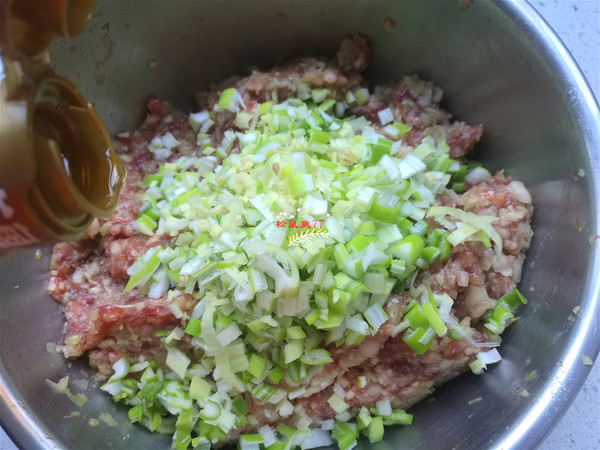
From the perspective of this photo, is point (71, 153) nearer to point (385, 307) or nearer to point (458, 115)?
point (385, 307)

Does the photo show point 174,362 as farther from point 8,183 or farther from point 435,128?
point 435,128

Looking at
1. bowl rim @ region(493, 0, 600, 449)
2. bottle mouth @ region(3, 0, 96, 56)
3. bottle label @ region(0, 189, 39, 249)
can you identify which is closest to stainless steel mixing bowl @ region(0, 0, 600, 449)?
bowl rim @ region(493, 0, 600, 449)

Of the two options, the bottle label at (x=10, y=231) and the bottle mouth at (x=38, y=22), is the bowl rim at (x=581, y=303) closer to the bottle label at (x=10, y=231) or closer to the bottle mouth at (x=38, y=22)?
the bottle label at (x=10, y=231)

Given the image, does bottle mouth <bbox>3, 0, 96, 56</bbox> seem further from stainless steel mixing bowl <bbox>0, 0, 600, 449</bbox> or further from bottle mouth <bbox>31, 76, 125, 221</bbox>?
stainless steel mixing bowl <bbox>0, 0, 600, 449</bbox>

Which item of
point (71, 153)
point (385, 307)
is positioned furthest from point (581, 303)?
point (71, 153)

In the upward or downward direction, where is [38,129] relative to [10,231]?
upward

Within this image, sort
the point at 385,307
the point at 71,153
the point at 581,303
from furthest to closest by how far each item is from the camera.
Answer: the point at 385,307 → the point at 581,303 → the point at 71,153
